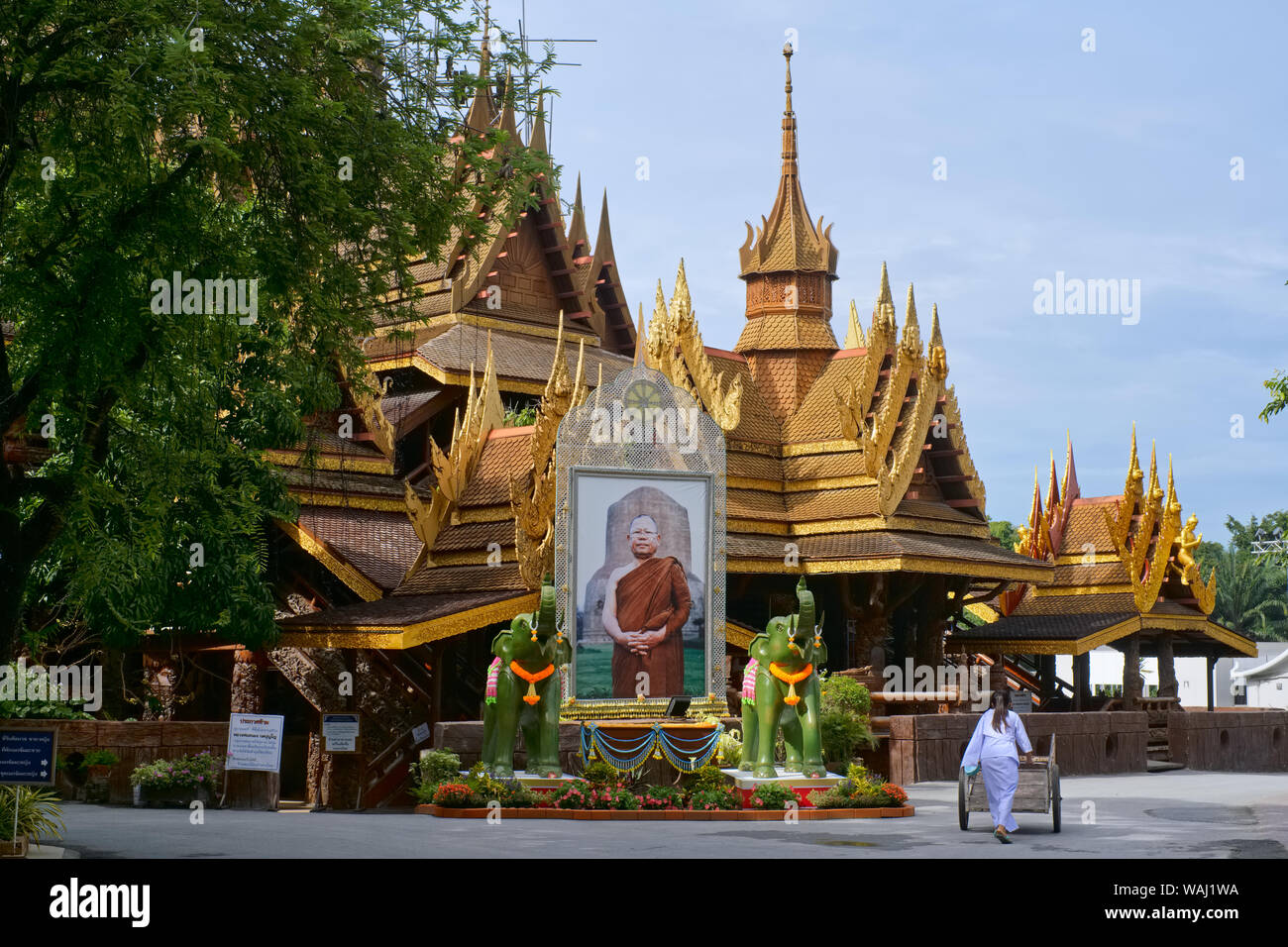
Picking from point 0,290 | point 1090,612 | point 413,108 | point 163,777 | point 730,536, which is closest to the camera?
point 0,290

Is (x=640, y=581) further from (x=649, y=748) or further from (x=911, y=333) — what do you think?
(x=911, y=333)

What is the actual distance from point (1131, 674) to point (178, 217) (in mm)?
23454

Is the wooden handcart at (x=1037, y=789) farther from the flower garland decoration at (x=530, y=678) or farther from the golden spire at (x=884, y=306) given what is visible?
the golden spire at (x=884, y=306)

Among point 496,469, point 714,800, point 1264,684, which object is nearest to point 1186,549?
point 496,469

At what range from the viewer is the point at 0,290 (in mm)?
12633

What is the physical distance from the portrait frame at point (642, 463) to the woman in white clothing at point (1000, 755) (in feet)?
24.5

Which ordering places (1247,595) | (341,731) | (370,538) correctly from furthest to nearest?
1. (1247,595)
2. (370,538)
3. (341,731)

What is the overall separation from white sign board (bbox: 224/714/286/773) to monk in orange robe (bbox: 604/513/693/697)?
4618mm

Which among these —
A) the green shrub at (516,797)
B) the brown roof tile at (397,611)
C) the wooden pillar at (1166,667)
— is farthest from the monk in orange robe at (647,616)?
the wooden pillar at (1166,667)

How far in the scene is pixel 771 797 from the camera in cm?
1772

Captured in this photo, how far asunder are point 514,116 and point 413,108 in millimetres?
18897

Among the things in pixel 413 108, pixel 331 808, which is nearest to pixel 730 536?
pixel 331 808

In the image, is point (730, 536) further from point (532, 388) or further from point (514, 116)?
point (514, 116)

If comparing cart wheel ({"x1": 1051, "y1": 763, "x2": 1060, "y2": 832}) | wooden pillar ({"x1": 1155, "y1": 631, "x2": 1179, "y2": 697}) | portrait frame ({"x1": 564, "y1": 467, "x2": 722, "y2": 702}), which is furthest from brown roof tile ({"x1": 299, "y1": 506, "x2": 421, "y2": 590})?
wooden pillar ({"x1": 1155, "y1": 631, "x2": 1179, "y2": 697})
